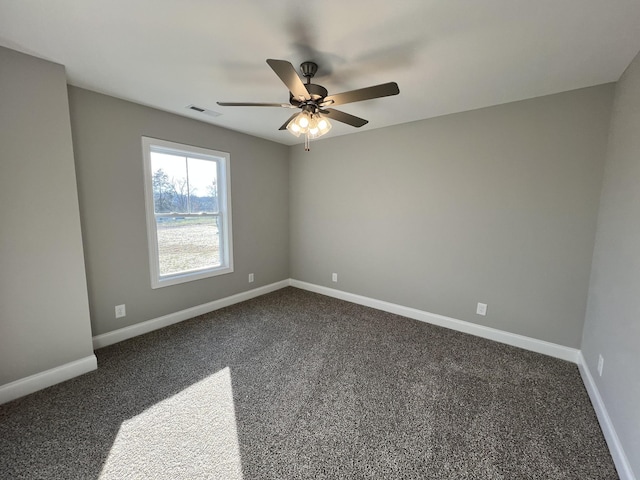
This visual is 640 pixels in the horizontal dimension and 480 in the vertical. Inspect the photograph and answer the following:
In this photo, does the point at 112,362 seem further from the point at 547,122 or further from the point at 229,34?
the point at 547,122

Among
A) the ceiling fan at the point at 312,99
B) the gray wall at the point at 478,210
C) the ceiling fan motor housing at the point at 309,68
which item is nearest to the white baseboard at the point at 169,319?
the gray wall at the point at 478,210

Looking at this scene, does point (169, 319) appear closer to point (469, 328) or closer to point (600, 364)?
point (469, 328)

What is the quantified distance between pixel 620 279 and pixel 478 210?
1.27 meters

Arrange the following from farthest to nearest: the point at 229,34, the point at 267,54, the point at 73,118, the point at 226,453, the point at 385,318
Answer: the point at 385,318, the point at 73,118, the point at 267,54, the point at 229,34, the point at 226,453

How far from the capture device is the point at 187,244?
10.8 feet

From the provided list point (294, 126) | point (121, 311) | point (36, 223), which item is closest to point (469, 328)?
point (294, 126)

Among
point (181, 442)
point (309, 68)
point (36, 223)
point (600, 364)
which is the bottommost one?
point (181, 442)

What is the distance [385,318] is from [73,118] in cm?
383

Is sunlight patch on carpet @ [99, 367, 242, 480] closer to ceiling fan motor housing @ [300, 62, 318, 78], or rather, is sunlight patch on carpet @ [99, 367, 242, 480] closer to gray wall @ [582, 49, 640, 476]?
gray wall @ [582, 49, 640, 476]

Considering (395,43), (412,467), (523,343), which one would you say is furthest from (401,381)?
(395,43)

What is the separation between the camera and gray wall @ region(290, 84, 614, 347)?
7.71 feet

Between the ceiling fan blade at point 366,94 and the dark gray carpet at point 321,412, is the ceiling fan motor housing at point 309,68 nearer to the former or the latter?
the ceiling fan blade at point 366,94

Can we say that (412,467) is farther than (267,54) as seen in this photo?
No

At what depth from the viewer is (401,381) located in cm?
216
